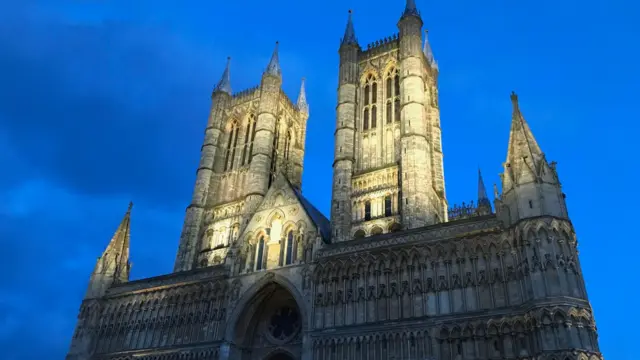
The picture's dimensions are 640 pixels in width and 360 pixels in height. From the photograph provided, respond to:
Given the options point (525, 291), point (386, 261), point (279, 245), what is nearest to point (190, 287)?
point (279, 245)

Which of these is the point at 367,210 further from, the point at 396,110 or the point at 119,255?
the point at 119,255

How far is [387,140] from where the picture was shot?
44.0m

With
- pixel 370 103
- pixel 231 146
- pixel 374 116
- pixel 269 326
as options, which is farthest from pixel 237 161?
pixel 269 326

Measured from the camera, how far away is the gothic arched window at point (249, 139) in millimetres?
54062

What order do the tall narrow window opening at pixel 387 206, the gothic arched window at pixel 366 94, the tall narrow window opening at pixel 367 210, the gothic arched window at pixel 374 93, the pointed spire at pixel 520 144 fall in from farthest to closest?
the gothic arched window at pixel 366 94 < the gothic arched window at pixel 374 93 < the tall narrow window opening at pixel 367 210 < the tall narrow window opening at pixel 387 206 < the pointed spire at pixel 520 144

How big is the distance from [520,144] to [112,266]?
29.1m

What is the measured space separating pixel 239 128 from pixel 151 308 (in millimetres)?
26111

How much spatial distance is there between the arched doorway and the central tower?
8298 millimetres

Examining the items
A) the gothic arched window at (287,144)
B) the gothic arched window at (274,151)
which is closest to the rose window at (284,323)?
the gothic arched window at (274,151)

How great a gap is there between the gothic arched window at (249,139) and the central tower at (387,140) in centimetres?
1232

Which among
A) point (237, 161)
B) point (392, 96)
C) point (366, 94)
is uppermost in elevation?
point (366, 94)

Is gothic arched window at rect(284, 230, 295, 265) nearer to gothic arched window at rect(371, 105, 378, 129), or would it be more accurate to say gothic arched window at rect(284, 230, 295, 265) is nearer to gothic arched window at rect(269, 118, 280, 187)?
gothic arched window at rect(371, 105, 378, 129)

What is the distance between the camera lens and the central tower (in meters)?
39.6

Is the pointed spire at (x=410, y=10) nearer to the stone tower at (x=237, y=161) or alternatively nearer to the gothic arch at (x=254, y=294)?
the stone tower at (x=237, y=161)
